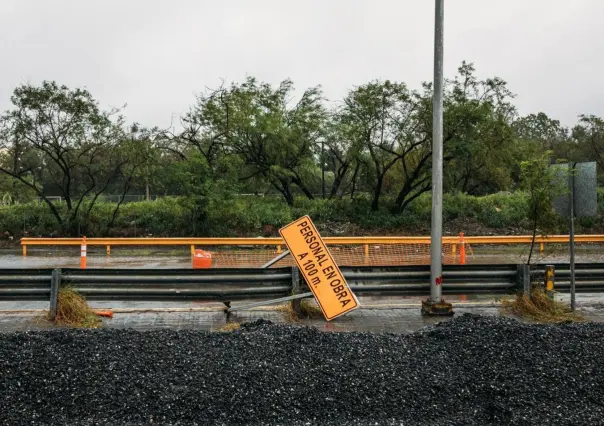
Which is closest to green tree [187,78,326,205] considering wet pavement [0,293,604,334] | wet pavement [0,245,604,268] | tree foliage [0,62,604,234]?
tree foliage [0,62,604,234]

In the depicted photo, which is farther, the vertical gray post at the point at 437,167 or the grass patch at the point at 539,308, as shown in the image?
the vertical gray post at the point at 437,167

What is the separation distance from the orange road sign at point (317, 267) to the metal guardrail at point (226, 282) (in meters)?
0.54

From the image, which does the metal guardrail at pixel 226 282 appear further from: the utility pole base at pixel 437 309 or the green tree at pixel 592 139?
the green tree at pixel 592 139

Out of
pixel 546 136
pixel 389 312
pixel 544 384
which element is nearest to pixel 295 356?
pixel 544 384

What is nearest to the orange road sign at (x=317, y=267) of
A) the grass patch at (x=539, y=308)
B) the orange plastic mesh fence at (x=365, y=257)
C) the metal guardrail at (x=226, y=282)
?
the metal guardrail at (x=226, y=282)

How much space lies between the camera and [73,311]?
26.8 ft

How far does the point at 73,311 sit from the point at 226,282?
7.52 ft

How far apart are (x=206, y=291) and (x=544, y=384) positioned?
5100 millimetres

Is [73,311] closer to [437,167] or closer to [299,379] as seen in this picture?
[299,379]

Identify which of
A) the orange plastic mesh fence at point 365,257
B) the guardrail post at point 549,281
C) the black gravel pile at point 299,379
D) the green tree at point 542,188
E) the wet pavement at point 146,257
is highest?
the green tree at point 542,188

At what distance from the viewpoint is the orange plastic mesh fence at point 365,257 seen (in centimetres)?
1673

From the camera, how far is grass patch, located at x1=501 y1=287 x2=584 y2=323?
8.66 metres

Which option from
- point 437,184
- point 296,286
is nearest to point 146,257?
point 296,286

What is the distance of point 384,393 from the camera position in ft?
16.1
